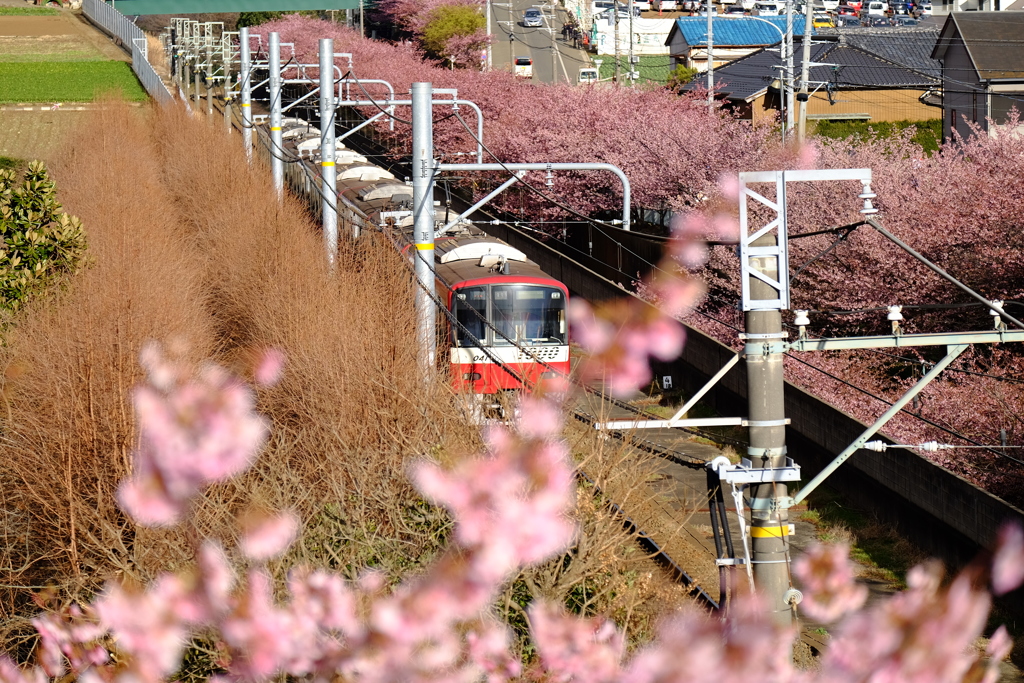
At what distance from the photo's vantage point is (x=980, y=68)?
3575cm

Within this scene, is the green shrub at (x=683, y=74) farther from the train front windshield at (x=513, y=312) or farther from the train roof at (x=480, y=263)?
the train front windshield at (x=513, y=312)

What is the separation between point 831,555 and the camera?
3.59m

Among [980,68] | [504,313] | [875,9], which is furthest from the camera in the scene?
[875,9]

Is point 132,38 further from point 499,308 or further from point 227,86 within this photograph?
point 499,308

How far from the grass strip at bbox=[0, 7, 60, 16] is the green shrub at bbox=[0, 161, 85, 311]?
73403 mm

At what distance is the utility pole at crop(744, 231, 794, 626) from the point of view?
8.22 m

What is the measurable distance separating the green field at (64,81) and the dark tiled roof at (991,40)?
124 feet

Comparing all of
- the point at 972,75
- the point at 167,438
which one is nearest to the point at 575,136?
the point at 972,75

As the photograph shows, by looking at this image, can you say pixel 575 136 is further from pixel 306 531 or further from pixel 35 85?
pixel 35 85

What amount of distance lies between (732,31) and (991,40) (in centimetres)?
2796

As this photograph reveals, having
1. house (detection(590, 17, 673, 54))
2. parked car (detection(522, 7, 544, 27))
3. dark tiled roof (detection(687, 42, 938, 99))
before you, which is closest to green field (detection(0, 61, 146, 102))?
parked car (detection(522, 7, 544, 27))

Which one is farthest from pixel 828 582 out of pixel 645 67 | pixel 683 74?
pixel 645 67

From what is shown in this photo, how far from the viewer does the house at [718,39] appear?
59.9 metres

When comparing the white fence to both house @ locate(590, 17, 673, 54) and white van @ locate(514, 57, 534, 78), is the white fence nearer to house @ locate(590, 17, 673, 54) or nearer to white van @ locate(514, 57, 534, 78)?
white van @ locate(514, 57, 534, 78)
